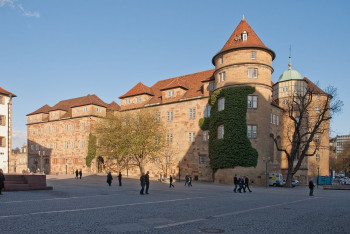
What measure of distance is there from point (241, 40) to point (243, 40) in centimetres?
29

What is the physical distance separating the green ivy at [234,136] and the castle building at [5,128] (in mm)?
27229

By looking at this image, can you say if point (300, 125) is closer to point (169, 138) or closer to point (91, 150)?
point (169, 138)

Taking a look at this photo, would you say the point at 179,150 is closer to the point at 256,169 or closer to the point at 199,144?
the point at 199,144

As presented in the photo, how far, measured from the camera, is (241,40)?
4109cm

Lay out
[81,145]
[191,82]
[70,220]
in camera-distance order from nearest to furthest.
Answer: [70,220] < [191,82] < [81,145]

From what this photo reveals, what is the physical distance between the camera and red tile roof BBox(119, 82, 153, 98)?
2152 inches

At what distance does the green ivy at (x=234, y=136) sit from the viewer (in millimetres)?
38438

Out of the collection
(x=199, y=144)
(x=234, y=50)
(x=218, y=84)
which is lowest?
(x=199, y=144)

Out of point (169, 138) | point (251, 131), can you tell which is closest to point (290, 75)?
point (251, 131)

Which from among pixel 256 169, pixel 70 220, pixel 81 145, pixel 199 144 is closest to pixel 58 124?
pixel 81 145

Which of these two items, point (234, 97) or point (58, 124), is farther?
point (58, 124)

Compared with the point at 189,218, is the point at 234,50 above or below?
above

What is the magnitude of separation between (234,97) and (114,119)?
19075 mm

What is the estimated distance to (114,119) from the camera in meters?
48.3
